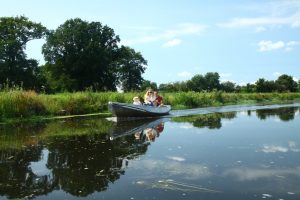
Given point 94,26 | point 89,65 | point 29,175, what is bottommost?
point 29,175

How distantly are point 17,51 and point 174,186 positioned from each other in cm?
5177

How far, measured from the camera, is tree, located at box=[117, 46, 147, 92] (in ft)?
255

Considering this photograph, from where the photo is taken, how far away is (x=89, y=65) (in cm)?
6206

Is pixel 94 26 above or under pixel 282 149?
above

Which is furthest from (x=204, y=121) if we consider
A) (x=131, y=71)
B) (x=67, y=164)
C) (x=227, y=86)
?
(x=227, y=86)

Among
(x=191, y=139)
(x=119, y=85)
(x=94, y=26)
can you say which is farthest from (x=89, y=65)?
(x=191, y=139)

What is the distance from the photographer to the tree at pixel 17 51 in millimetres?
53106

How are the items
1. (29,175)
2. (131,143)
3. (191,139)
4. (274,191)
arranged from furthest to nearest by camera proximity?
1. (191,139)
2. (131,143)
3. (29,175)
4. (274,191)

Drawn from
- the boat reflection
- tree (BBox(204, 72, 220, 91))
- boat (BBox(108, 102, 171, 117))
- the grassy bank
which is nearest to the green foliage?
tree (BBox(204, 72, 220, 91))

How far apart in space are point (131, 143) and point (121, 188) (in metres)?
5.72

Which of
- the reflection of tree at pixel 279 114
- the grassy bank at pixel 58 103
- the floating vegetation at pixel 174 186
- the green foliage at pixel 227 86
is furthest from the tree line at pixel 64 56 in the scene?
the green foliage at pixel 227 86

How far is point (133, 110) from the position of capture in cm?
2466

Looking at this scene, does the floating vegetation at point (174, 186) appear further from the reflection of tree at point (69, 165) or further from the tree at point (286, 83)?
the tree at point (286, 83)

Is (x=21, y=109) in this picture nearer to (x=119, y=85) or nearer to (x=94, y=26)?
(x=94, y=26)
